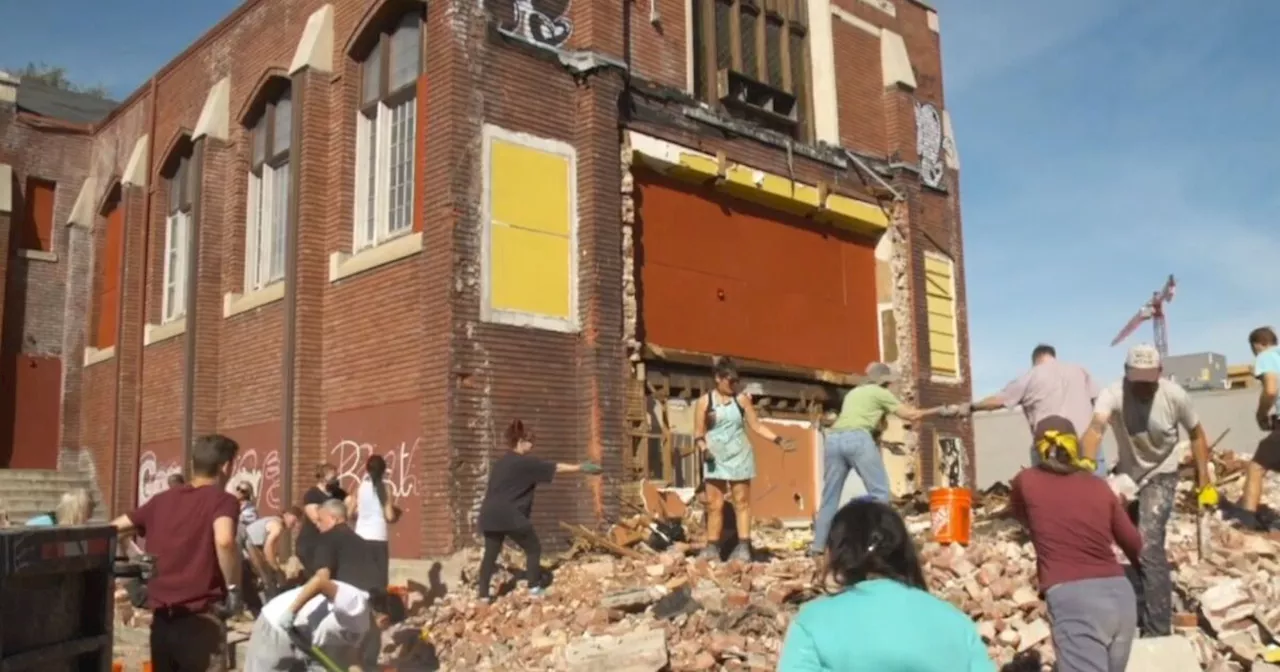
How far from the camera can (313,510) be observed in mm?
7695

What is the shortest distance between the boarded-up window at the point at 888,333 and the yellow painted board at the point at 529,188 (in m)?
6.56

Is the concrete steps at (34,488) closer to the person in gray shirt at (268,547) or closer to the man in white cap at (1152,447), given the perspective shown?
the person in gray shirt at (268,547)

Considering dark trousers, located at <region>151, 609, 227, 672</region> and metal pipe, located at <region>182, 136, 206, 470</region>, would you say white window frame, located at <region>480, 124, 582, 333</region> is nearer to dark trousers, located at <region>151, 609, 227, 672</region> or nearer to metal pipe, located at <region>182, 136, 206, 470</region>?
metal pipe, located at <region>182, 136, 206, 470</region>

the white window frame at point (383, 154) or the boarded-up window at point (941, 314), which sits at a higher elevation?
the white window frame at point (383, 154)

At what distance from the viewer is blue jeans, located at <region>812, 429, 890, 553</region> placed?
352 inches

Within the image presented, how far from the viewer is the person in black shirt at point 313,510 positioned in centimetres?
764

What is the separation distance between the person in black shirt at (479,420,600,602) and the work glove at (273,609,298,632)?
4.08 meters

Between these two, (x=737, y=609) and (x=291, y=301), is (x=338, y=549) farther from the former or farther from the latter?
(x=291, y=301)

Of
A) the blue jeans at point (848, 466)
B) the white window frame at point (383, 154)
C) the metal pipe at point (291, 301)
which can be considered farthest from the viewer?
the metal pipe at point (291, 301)

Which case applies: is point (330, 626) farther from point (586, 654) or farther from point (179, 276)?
point (179, 276)

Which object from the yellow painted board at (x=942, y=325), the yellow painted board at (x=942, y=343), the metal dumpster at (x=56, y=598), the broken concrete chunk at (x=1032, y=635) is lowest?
the broken concrete chunk at (x=1032, y=635)

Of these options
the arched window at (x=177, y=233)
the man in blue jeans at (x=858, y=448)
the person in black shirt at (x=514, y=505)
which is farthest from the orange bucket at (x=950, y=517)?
the arched window at (x=177, y=233)

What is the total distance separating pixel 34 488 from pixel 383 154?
10659 millimetres

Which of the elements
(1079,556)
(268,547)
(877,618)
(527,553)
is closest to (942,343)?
(527,553)
